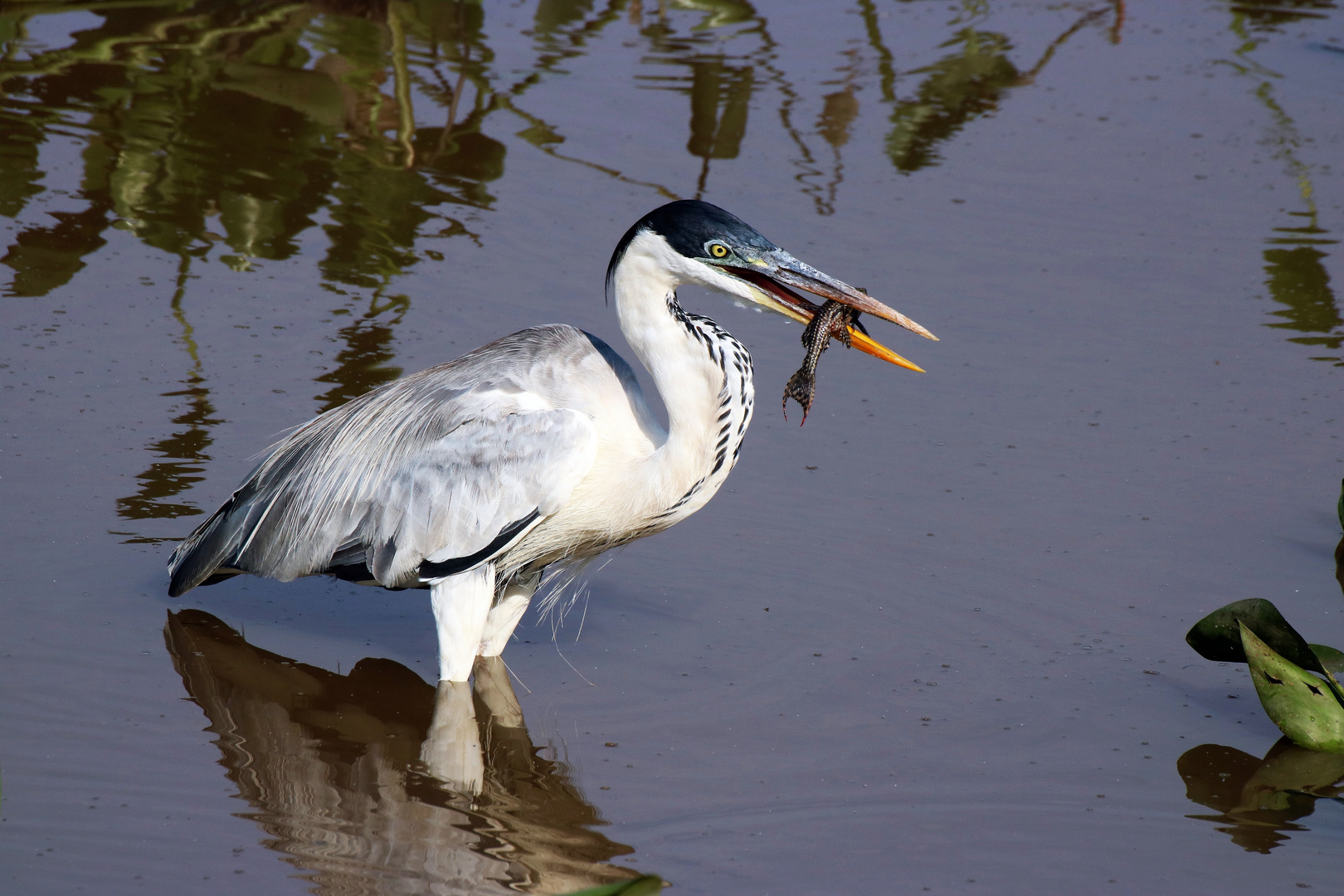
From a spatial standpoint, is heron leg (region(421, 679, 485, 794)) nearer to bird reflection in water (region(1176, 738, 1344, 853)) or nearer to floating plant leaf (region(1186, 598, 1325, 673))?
bird reflection in water (region(1176, 738, 1344, 853))

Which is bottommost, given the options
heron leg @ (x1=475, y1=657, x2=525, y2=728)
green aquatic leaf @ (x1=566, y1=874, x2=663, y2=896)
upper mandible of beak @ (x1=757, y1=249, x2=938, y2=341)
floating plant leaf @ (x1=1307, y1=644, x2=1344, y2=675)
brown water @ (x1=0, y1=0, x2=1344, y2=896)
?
heron leg @ (x1=475, y1=657, x2=525, y2=728)

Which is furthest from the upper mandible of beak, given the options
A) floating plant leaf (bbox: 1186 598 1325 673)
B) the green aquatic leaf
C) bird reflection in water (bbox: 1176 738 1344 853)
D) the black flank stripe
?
the green aquatic leaf

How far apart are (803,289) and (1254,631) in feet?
5.65

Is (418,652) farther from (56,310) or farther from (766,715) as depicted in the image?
(56,310)

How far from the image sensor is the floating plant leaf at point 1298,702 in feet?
14.3

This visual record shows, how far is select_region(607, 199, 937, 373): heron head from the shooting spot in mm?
4469

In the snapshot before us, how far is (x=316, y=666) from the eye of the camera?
5055mm

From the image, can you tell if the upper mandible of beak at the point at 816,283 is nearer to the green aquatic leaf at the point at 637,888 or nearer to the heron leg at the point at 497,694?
the heron leg at the point at 497,694

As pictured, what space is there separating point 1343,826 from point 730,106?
7.32 m

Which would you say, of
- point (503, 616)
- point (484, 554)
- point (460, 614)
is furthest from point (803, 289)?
point (503, 616)

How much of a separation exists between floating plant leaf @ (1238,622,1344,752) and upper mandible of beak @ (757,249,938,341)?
1394 millimetres

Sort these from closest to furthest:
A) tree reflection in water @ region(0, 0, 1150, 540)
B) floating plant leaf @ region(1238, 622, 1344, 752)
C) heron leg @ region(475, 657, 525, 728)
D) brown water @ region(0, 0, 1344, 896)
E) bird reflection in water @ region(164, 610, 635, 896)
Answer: bird reflection in water @ region(164, 610, 635, 896), brown water @ region(0, 0, 1344, 896), floating plant leaf @ region(1238, 622, 1344, 752), heron leg @ region(475, 657, 525, 728), tree reflection in water @ region(0, 0, 1150, 540)

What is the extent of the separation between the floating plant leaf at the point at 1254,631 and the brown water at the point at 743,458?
291mm

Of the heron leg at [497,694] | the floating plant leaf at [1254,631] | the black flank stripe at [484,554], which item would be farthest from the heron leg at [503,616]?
the floating plant leaf at [1254,631]
